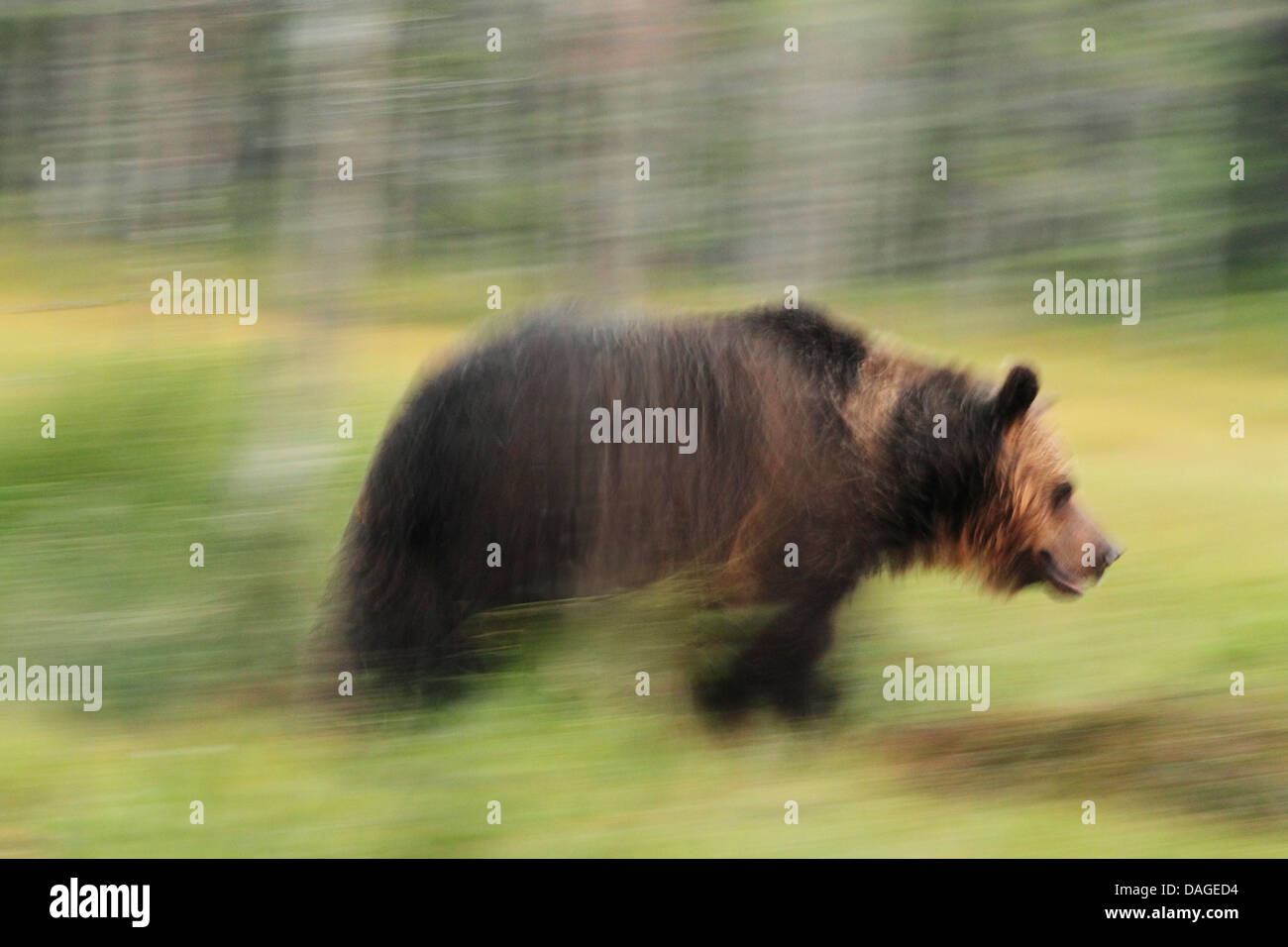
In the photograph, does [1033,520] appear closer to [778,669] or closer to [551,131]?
[778,669]

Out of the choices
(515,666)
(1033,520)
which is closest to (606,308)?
(515,666)

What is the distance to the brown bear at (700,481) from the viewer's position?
11.1 ft

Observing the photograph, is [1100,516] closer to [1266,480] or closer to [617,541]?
[1266,480]

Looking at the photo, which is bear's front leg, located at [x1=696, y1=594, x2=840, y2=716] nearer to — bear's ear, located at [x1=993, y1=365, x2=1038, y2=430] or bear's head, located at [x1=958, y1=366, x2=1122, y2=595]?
bear's head, located at [x1=958, y1=366, x2=1122, y2=595]

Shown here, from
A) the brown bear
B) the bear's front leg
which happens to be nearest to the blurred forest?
the brown bear

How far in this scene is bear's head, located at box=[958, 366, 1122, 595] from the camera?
12.2 feet

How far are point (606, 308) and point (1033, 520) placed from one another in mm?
1310

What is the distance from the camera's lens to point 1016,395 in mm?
3645

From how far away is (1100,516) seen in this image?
4.51 m

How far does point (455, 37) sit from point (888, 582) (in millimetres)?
2097

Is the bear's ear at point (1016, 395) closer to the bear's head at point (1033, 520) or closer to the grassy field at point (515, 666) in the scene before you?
the bear's head at point (1033, 520)

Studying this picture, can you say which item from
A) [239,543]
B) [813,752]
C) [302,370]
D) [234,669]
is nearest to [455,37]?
[302,370]

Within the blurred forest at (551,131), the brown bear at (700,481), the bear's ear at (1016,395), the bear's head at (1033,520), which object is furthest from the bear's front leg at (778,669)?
the blurred forest at (551,131)

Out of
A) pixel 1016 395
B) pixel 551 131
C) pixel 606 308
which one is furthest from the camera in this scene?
pixel 551 131
